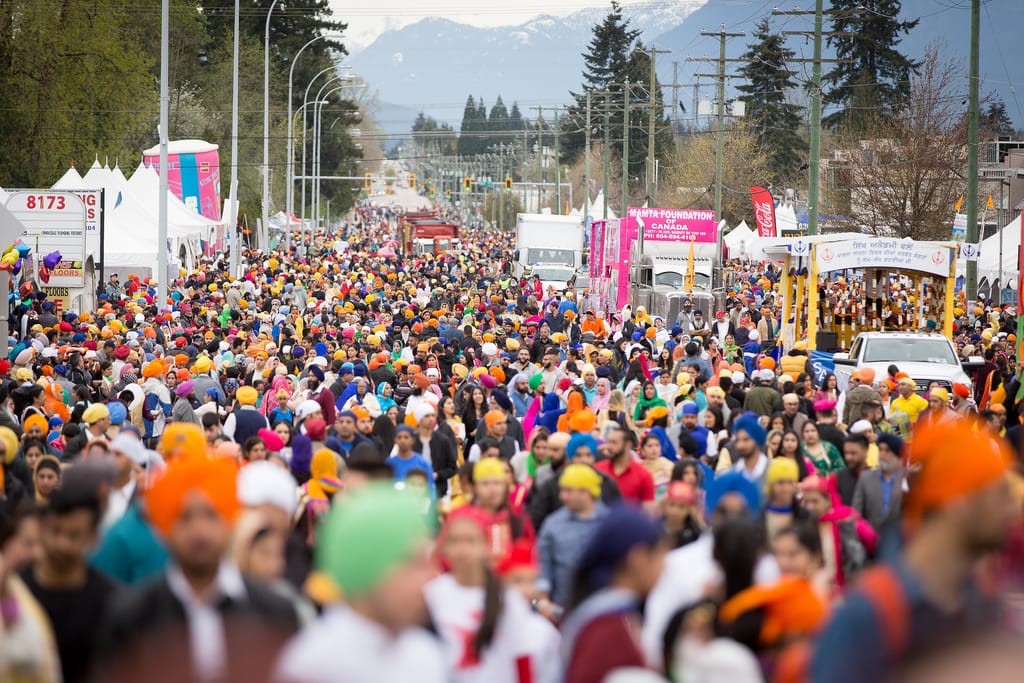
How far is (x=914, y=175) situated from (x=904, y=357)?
2252cm

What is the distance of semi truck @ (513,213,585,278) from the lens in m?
51.8

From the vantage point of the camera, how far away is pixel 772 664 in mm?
4809

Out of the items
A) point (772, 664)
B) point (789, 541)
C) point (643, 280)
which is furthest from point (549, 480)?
point (643, 280)

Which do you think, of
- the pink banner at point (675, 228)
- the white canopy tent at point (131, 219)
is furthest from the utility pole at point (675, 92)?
the pink banner at point (675, 228)

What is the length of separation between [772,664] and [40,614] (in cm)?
226

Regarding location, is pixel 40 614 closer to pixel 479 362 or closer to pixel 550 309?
pixel 479 362

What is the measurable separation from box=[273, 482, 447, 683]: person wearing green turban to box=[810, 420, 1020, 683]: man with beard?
973mm

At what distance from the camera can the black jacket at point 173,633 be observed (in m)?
3.76

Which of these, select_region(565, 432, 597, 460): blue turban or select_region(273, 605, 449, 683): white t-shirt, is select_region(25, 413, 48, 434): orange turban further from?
select_region(273, 605, 449, 683): white t-shirt

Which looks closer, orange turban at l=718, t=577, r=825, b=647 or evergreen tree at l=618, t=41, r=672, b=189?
orange turban at l=718, t=577, r=825, b=647

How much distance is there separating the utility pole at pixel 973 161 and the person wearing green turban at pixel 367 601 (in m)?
26.3

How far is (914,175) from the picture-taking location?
41.4 metres

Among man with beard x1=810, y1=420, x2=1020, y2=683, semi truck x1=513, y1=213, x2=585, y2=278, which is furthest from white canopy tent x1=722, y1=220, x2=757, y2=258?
man with beard x1=810, y1=420, x2=1020, y2=683

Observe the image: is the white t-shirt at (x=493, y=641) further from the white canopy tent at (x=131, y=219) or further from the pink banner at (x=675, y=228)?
the white canopy tent at (x=131, y=219)
